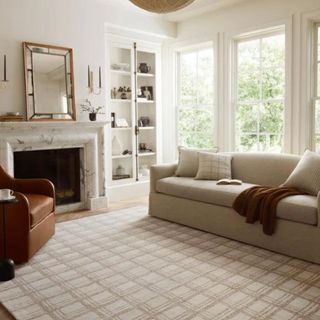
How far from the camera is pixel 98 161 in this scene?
5.30 meters

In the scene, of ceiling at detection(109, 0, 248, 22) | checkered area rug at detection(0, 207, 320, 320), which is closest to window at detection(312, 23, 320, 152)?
ceiling at detection(109, 0, 248, 22)

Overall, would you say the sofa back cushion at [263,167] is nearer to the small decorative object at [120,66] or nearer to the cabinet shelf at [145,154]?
the cabinet shelf at [145,154]

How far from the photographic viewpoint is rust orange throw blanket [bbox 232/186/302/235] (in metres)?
3.37

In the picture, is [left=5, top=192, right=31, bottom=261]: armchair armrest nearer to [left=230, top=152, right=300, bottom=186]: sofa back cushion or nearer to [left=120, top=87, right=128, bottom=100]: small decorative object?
[left=230, top=152, right=300, bottom=186]: sofa back cushion

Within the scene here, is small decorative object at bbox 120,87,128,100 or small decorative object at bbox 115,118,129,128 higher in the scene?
small decorative object at bbox 120,87,128,100

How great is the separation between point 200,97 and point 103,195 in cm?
220

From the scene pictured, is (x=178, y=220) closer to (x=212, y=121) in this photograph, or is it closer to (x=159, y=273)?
(x=159, y=273)

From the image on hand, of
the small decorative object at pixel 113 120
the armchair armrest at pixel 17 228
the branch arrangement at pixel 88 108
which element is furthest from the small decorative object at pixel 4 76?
the armchair armrest at pixel 17 228

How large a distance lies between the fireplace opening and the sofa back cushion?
7.13ft

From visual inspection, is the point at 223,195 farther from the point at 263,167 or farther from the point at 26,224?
the point at 26,224

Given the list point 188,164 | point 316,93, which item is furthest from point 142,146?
point 316,93

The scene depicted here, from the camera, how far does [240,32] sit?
5.19 meters

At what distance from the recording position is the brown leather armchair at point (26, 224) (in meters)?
3.12

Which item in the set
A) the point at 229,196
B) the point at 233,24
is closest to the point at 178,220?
the point at 229,196
